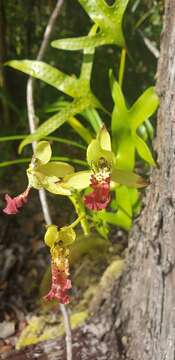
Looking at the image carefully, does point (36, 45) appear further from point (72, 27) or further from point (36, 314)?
point (36, 314)

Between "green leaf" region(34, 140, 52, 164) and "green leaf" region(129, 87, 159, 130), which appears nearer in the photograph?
"green leaf" region(34, 140, 52, 164)

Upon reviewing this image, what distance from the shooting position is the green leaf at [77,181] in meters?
1.00

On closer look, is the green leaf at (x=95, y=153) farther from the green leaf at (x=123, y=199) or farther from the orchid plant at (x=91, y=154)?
the green leaf at (x=123, y=199)

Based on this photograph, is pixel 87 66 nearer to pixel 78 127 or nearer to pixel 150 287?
pixel 78 127

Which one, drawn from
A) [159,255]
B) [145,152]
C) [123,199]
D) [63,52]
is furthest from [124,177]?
[63,52]

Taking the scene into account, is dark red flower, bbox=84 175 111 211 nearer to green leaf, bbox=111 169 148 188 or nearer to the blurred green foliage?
green leaf, bbox=111 169 148 188

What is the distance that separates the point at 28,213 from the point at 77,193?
93 cm

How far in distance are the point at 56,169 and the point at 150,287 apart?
370 mm

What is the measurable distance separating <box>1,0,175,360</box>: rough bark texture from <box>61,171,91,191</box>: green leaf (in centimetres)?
17

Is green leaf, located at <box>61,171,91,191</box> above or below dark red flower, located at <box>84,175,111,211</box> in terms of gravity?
above

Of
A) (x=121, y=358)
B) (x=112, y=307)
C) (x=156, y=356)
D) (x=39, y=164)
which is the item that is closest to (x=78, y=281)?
(x=112, y=307)

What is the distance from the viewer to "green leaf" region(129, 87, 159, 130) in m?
1.16

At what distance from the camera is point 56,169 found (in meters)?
1.03

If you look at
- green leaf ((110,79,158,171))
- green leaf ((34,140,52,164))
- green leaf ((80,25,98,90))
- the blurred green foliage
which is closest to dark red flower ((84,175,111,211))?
green leaf ((34,140,52,164))
